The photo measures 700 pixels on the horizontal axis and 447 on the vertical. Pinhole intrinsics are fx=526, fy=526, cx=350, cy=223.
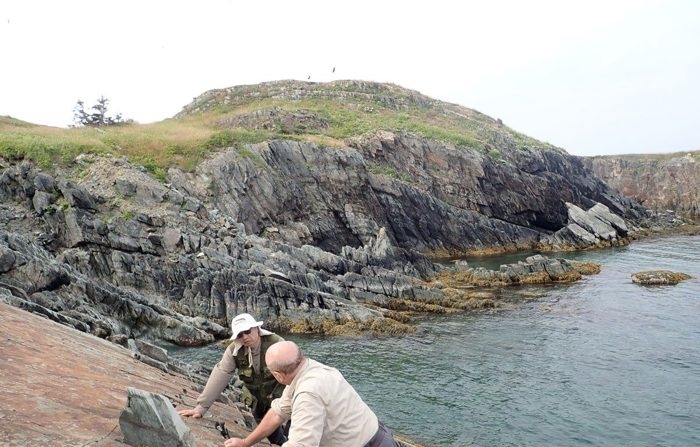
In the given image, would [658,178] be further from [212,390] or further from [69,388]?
[69,388]

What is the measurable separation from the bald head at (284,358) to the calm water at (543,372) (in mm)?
13647

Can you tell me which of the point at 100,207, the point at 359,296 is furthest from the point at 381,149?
the point at 100,207

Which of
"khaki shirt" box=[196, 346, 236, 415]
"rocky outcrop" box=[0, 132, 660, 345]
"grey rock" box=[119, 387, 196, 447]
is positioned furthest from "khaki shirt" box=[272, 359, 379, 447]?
"rocky outcrop" box=[0, 132, 660, 345]

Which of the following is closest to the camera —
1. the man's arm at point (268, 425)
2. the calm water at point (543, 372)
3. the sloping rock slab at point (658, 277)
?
the man's arm at point (268, 425)

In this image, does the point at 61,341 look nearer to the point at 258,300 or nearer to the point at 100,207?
the point at 258,300

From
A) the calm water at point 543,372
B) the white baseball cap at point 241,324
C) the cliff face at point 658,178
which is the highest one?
the cliff face at point 658,178

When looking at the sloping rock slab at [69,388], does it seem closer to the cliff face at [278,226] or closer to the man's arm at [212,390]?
the man's arm at [212,390]

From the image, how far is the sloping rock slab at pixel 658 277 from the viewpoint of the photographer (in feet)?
144

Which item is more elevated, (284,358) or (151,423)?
(284,358)

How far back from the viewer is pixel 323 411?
217 inches

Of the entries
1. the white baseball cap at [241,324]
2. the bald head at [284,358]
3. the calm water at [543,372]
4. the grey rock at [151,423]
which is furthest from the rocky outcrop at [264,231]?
the bald head at [284,358]

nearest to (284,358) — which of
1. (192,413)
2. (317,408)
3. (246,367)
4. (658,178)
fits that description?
(317,408)

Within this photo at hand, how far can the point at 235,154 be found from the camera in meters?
57.1

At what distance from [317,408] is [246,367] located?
3.07 m
